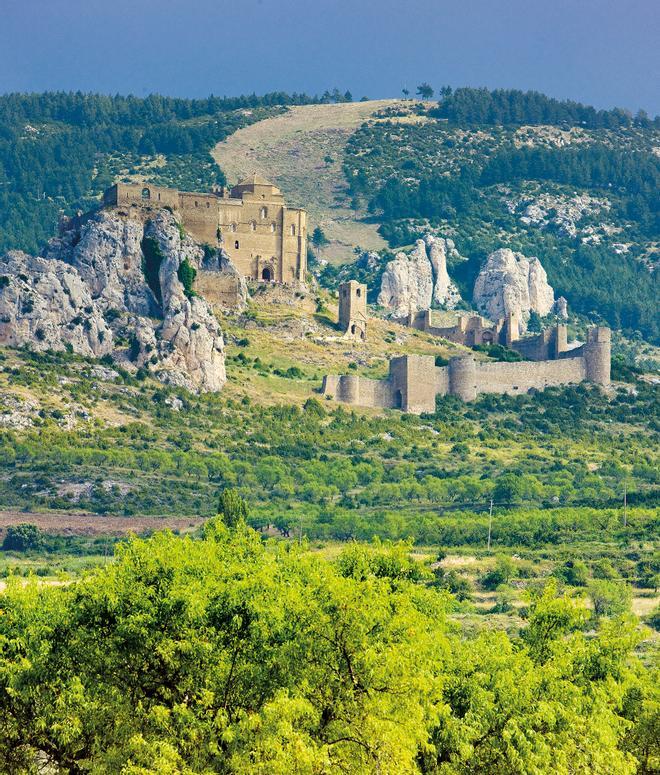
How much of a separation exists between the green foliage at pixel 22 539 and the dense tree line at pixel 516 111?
126264 mm

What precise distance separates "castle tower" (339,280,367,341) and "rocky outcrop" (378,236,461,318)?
29108 mm

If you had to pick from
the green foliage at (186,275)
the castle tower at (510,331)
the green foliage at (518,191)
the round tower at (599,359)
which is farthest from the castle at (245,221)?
the green foliage at (518,191)

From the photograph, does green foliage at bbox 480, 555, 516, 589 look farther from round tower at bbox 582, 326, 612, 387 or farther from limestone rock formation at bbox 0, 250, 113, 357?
round tower at bbox 582, 326, 612, 387

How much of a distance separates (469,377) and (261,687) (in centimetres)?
7204

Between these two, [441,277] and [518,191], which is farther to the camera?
[518,191]

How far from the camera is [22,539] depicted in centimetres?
7069

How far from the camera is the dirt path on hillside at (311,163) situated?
528 ft

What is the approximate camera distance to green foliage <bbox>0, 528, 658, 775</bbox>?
27.4 meters

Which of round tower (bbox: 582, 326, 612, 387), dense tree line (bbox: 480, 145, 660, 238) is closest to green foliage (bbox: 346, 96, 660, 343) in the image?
dense tree line (bbox: 480, 145, 660, 238)

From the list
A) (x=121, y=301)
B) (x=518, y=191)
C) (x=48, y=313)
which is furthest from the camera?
(x=518, y=191)

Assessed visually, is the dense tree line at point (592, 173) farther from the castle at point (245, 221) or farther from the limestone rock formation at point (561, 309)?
the castle at point (245, 221)

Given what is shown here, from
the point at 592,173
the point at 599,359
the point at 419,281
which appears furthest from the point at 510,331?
the point at 592,173

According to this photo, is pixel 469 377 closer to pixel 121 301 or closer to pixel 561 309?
pixel 121 301

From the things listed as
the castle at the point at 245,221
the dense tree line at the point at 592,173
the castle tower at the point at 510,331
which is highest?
the dense tree line at the point at 592,173
